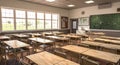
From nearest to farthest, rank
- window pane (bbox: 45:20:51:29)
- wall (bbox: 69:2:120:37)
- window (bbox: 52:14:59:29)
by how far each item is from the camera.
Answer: wall (bbox: 69:2:120:37), window pane (bbox: 45:20:51:29), window (bbox: 52:14:59:29)

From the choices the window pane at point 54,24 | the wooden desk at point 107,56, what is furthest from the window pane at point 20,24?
the wooden desk at point 107,56

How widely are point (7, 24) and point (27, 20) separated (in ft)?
5.12

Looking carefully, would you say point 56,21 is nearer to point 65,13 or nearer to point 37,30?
point 65,13

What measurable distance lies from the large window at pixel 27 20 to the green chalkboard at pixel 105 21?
3.62 meters

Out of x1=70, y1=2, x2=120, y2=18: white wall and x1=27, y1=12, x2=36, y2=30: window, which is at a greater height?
x1=70, y1=2, x2=120, y2=18: white wall

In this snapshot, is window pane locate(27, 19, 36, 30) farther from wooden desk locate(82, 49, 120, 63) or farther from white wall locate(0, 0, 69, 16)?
wooden desk locate(82, 49, 120, 63)

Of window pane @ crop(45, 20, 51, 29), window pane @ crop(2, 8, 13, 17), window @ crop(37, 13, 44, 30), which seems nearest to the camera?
window pane @ crop(2, 8, 13, 17)

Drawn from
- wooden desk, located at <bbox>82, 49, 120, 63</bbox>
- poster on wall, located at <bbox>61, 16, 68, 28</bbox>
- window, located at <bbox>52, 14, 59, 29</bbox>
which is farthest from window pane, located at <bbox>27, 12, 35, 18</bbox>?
wooden desk, located at <bbox>82, 49, 120, 63</bbox>

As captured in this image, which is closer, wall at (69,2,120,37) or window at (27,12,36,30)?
wall at (69,2,120,37)

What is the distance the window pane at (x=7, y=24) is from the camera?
6991 mm

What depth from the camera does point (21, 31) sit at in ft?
25.1

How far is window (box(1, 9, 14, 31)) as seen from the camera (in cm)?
699

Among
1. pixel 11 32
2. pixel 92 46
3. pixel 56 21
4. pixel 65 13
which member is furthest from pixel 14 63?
pixel 65 13

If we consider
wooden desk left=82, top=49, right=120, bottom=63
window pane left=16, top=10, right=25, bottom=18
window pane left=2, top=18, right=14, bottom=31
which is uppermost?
window pane left=16, top=10, right=25, bottom=18
